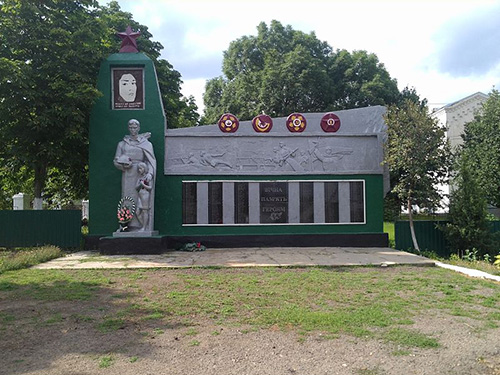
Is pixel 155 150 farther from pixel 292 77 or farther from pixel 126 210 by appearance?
pixel 292 77

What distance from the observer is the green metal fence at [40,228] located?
46.4 ft

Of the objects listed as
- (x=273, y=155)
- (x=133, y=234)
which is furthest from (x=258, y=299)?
(x=273, y=155)

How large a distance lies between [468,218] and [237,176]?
25.9 feet

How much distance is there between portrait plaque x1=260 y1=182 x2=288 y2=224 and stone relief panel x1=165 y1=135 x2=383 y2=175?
0.53m

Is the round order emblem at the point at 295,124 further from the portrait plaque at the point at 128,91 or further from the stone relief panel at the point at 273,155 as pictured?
the portrait plaque at the point at 128,91

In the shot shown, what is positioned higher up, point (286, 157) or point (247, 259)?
point (286, 157)

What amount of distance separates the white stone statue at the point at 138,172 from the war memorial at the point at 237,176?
675 millimetres

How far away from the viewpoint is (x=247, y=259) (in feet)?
37.8

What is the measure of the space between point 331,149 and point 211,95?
20281 millimetres

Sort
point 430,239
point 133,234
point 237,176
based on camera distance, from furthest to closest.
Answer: point 237,176 → point 430,239 → point 133,234

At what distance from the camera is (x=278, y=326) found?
5.50m

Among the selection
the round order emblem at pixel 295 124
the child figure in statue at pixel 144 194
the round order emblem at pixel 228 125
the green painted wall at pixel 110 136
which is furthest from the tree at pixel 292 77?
the child figure in statue at pixel 144 194

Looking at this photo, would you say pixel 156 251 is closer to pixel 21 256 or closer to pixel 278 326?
pixel 21 256

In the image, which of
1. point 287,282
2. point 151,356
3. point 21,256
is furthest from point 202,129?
point 151,356
